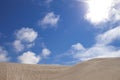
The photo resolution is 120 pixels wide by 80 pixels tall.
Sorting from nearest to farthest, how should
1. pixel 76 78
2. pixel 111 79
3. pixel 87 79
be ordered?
pixel 111 79 < pixel 87 79 < pixel 76 78

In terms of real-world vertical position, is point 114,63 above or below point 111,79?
above

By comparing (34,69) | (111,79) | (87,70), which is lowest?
(111,79)

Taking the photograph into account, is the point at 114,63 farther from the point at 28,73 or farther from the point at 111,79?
the point at 28,73

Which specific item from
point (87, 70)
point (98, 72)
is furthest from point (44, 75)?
Answer: point (98, 72)

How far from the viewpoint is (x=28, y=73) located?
80.3ft

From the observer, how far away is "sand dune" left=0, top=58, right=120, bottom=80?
1600 cm

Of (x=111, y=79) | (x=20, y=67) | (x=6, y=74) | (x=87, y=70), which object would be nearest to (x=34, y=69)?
(x=20, y=67)

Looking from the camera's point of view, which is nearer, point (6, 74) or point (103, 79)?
point (103, 79)

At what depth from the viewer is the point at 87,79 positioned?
1599 centimetres

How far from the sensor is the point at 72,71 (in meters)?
21.0

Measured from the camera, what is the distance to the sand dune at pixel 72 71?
630 inches

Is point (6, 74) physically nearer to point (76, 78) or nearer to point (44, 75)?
point (44, 75)

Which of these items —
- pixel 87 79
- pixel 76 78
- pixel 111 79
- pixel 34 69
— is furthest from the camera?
pixel 34 69

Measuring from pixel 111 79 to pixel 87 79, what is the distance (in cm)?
172
